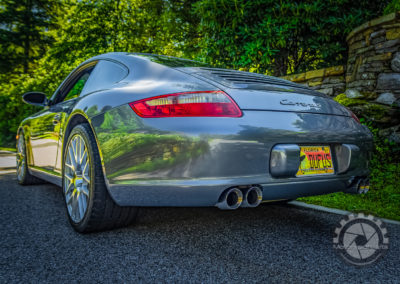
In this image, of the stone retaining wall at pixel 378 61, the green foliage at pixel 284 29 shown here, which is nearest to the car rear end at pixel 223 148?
the stone retaining wall at pixel 378 61

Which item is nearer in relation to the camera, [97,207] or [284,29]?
[97,207]

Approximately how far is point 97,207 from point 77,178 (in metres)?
0.40

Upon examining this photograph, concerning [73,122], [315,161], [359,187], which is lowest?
[359,187]

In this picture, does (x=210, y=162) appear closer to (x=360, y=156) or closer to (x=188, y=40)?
(x=360, y=156)

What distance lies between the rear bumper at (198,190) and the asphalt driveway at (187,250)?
328mm

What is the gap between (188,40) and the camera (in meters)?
10.7

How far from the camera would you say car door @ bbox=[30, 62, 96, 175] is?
3078mm

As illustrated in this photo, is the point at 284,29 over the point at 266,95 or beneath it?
over

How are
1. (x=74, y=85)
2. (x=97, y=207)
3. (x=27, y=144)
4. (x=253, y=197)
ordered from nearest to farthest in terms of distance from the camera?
(x=253, y=197) < (x=97, y=207) < (x=74, y=85) < (x=27, y=144)

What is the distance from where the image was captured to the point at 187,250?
210cm

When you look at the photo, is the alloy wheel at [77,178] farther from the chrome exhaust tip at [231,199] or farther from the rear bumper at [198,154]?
the chrome exhaust tip at [231,199]

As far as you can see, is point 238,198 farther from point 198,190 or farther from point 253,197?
point 198,190

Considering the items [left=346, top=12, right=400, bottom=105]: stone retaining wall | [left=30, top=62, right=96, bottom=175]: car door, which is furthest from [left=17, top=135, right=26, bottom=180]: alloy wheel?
[left=346, top=12, right=400, bottom=105]: stone retaining wall

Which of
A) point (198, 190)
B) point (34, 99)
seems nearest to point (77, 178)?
point (198, 190)
